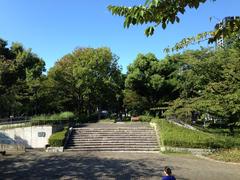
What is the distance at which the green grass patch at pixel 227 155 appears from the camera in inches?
775

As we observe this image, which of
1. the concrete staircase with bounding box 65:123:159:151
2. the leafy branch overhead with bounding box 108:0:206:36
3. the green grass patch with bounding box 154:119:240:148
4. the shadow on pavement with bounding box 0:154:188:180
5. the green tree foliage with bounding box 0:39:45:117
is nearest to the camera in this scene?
the leafy branch overhead with bounding box 108:0:206:36

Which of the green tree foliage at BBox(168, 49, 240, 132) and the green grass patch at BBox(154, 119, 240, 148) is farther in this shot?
the green grass patch at BBox(154, 119, 240, 148)

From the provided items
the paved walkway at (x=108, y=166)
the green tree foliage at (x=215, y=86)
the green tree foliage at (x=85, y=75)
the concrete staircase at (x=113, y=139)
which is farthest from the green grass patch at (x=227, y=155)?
the green tree foliage at (x=85, y=75)

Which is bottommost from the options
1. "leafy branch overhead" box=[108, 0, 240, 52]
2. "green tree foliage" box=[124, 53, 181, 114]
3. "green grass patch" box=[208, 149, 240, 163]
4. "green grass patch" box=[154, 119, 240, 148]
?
"green grass patch" box=[208, 149, 240, 163]

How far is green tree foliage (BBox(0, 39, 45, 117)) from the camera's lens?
3036 cm

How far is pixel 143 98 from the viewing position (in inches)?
1635

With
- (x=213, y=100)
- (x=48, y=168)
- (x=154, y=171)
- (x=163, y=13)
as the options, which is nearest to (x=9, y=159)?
(x=48, y=168)

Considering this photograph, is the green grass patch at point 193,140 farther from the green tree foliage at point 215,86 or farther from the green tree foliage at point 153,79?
the green tree foliage at point 153,79

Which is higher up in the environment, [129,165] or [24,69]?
[24,69]

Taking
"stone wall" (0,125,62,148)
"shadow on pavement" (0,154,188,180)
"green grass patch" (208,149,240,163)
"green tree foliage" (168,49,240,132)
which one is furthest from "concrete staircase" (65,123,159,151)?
"green grass patch" (208,149,240,163)

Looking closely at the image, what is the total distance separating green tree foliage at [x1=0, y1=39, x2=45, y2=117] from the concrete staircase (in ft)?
29.0

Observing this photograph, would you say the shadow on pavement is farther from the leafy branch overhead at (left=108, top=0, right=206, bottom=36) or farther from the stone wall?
the leafy branch overhead at (left=108, top=0, right=206, bottom=36)

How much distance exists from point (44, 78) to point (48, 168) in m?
24.2

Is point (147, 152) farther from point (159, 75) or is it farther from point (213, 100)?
point (159, 75)
